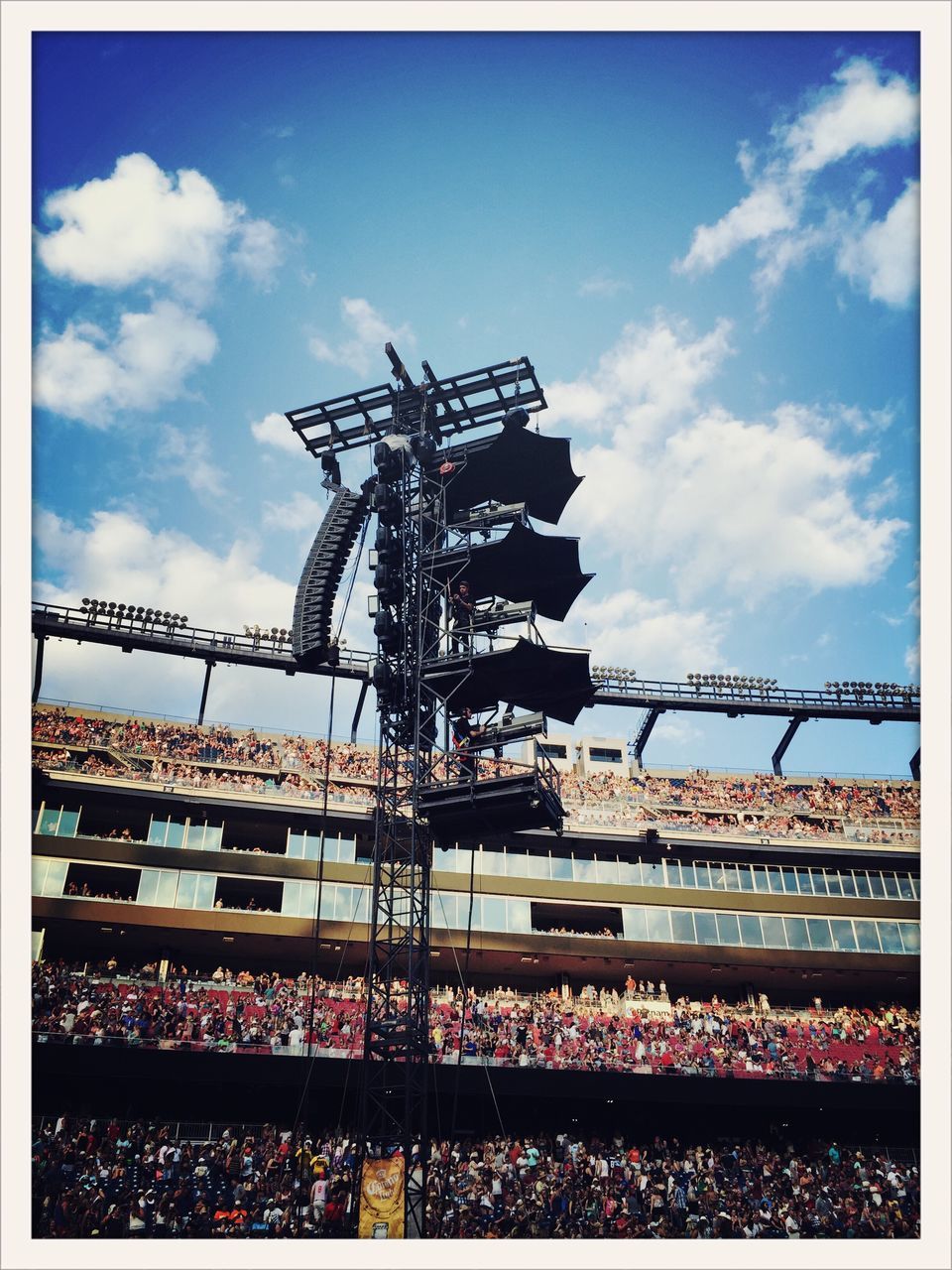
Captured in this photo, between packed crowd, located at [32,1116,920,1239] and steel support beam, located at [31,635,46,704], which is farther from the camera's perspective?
steel support beam, located at [31,635,46,704]

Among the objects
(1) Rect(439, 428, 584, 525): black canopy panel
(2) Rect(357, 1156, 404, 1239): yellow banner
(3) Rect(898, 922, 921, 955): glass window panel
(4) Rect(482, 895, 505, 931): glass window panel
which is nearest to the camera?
(2) Rect(357, 1156, 404, 1239): yellow banner

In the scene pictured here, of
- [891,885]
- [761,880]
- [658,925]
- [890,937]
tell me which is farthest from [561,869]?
[891,885]

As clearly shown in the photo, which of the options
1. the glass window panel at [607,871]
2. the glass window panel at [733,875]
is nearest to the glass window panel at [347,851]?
the glass window panel at [607,871]

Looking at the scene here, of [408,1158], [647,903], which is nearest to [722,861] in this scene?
[647,903]

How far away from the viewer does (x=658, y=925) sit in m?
37.2

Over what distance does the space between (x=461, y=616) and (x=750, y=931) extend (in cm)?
2040

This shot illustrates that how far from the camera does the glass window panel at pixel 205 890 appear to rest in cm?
3497

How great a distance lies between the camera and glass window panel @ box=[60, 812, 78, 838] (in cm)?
3519

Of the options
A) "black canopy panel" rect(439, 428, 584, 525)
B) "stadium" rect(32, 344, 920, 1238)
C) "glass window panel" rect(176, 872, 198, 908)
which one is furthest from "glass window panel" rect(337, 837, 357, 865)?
"black canopy panel" rect(439, 428, 584, 525)

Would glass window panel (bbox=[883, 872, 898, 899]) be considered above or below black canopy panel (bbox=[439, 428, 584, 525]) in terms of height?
below

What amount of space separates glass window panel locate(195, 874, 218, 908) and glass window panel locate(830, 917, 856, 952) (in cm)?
2327

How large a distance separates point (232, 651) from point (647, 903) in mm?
20528

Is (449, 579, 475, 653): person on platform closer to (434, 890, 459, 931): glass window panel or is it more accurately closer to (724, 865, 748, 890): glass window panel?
(434, 890, 459, 931): glass window panel

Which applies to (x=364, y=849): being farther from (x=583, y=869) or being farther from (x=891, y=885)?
(x=891, y=885)
